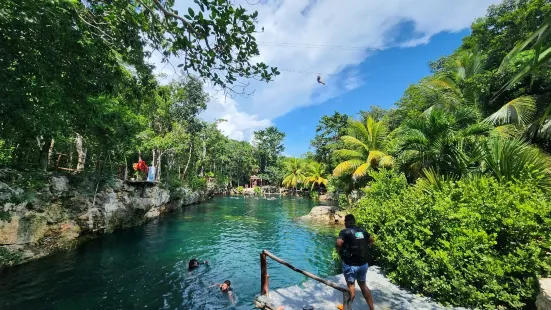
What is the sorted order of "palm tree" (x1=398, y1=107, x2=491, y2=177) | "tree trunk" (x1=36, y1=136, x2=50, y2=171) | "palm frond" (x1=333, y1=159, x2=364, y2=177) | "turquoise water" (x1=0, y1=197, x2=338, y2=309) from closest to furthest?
1. "turquoise water" (x1=0, y1=197, x2=338, y2=309)
2. "palm tree" (x1=398, y1=107, x2=491, y2=177)
3. "tree trunk" (x1=36, y1=136, x2=50, y2=171)
4. "palm frond" (x1=333, y1=159, x2=364, y2=177)

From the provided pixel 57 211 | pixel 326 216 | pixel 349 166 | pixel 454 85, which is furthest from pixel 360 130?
pixel 57 211

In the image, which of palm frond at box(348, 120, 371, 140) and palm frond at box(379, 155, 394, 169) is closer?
palm frond at box(379, 155, 394, 169)

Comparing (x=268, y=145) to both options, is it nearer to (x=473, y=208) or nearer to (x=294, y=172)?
(x=294, y=172)

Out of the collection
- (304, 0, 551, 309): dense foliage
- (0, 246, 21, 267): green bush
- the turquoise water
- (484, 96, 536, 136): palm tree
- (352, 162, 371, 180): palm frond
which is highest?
(484, 96, 536, 136): palm tree

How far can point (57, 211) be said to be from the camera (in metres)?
11.6

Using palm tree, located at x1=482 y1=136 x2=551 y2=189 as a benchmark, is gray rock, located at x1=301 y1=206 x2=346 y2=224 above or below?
below

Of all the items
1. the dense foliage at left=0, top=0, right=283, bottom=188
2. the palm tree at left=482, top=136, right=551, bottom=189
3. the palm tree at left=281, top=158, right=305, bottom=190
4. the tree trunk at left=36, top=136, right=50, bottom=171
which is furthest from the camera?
the palm tree at left=281, top=158, right=305, bottom=190

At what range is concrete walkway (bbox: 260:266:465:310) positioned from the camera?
5367mm

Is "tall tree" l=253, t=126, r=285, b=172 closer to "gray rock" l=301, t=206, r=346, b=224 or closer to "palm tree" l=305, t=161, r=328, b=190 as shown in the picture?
"palm tree" l=305, t=161, r=328, b=190

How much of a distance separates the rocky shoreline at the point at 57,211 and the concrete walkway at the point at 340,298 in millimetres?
5468

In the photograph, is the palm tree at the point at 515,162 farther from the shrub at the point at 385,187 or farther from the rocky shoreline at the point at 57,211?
the rocky shoreline at the point at 57,211

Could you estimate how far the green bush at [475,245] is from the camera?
16.6ft

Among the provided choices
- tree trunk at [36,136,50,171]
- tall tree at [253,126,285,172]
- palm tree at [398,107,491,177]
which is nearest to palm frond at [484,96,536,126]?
palm tree at [398,107,491,177]

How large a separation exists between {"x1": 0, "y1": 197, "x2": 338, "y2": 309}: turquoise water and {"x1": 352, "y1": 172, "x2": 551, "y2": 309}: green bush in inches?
180
